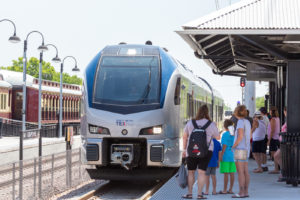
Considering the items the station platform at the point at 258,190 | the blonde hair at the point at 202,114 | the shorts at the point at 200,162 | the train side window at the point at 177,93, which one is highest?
the train side window at the point at 177,93

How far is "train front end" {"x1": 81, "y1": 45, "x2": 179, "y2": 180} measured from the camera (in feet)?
42.2

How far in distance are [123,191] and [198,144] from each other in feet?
13.9

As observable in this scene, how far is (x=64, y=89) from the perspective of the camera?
5406cm

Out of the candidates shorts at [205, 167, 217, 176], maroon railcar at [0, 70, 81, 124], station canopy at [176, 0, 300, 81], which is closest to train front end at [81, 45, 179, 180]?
station canopy at [176, 0, 300, 81]

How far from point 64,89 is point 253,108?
2846 centimetres

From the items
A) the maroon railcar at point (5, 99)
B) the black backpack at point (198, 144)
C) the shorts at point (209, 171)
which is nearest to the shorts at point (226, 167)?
the shorts at point (209, 171)

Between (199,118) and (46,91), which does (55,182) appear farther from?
(46,91)

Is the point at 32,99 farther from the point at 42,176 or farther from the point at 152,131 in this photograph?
the point at 42,176

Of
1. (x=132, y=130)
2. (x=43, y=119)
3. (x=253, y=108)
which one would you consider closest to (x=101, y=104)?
(x=132, y=130)

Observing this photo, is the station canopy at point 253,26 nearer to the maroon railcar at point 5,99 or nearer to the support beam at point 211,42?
the support beam at point 211,42

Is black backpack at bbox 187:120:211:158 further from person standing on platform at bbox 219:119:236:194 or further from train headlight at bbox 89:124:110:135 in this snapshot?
train headlight at bbox 89:124:110:135

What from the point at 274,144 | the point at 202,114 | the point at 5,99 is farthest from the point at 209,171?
the point at 5,99

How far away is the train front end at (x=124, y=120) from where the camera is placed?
1287 cm

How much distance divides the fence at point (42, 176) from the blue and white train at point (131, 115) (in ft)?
2.35
